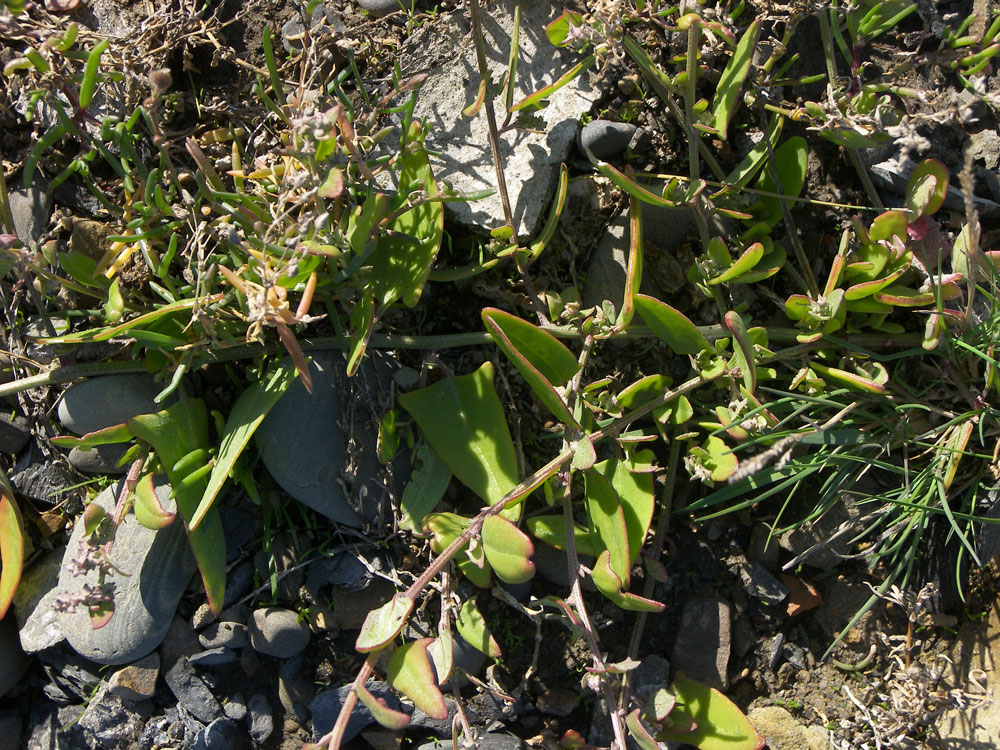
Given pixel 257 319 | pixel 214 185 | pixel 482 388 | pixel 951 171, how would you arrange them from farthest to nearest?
pixel 951 171
pixel 482 388
pixel 214 185
pixel 257 319

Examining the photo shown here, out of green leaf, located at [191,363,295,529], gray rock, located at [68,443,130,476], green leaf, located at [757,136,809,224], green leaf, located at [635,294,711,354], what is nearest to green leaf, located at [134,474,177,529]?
green leaf, located at [191,363,295,529]

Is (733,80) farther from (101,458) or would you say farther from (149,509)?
(101,458)

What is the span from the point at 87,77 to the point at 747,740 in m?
2.79

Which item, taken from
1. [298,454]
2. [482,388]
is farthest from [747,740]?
[298,454]

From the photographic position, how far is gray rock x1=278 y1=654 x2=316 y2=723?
9.04ft

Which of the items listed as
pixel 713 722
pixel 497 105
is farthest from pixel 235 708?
pixel 497 105

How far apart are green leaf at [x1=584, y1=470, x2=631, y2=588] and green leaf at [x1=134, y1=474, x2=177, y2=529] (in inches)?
49.7

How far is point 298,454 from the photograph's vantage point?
103 inches

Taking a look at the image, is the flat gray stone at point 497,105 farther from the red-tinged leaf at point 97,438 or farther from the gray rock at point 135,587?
the gray rock at point 135,587

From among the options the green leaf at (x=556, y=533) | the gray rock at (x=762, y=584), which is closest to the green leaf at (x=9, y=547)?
the green leaf at (x=556, y=533)

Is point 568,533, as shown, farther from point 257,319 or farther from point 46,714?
point 46,714

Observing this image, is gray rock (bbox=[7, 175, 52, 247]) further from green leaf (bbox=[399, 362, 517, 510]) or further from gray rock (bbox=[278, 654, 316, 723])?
gray rock (bbox=[278, 654, 316, 723])

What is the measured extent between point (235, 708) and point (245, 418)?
3.51 feet

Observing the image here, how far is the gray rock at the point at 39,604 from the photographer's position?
2773 millimetres
